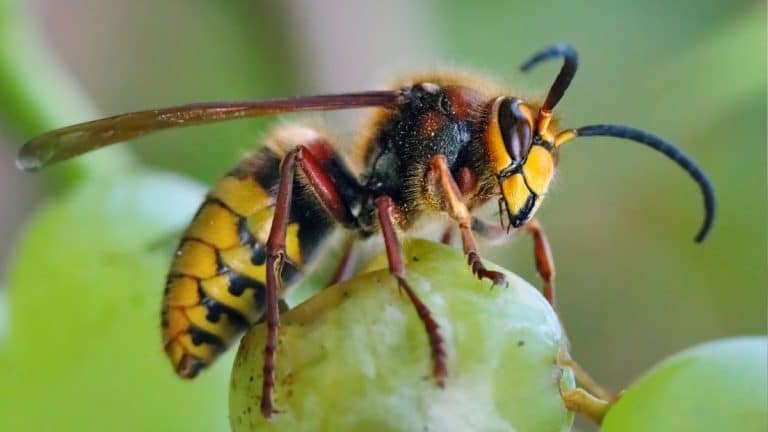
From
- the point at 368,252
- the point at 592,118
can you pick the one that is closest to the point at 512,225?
the point at 368,252

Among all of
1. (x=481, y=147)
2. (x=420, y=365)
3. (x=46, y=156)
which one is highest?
(x=46, y=156)

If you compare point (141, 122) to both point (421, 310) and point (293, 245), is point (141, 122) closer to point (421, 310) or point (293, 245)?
point (293, 245)

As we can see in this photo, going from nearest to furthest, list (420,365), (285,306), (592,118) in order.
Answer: (420,365)
(285,306)
(592,118)

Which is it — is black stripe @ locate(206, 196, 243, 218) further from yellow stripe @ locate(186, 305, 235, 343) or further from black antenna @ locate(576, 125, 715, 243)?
black antenna @ locate(576, 125, 715, 243)

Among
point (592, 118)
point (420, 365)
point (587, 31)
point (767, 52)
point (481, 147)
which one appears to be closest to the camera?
point (420, 365)

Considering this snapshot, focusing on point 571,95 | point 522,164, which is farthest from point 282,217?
point 571,95

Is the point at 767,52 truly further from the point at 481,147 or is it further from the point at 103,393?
the point at 103,393

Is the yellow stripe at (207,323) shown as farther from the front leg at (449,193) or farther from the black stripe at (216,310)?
the front leg at (449,193)

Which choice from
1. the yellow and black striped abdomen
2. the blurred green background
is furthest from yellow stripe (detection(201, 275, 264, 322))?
the blurred green background
